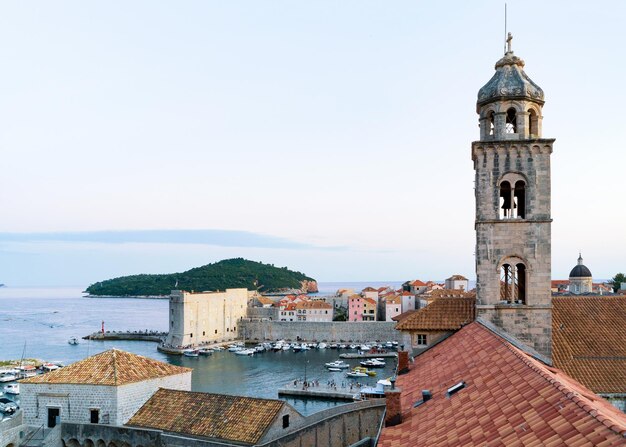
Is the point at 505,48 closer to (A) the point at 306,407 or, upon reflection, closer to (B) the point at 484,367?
(B) the point at 484,367

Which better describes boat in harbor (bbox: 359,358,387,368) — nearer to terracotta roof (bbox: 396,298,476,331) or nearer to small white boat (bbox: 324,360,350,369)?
small white boat (bbox: 324,360,350,369)

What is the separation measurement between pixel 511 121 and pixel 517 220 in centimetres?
315

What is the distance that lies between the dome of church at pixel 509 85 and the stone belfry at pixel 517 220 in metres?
0.03

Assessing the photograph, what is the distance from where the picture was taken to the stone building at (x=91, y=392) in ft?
65.4

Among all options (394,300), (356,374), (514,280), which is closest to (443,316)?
(514,280)

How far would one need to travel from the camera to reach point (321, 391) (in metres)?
43.8

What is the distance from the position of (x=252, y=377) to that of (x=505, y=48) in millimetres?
42979

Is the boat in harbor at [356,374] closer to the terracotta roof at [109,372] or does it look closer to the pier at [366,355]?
the pier at [366,355]

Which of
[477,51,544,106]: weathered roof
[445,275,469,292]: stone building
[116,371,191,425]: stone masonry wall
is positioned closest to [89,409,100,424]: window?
[116,371,191,425]: stone masonry wall

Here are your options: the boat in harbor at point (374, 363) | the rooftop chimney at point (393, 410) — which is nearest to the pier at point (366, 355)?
the boat in harbor at point (374, 363)

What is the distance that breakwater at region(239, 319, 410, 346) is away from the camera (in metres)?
73.8

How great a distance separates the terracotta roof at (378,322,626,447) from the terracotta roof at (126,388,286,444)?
6.54 m

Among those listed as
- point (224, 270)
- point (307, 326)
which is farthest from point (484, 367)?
point (224, 270)

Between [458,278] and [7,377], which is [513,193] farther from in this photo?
[458,278]
